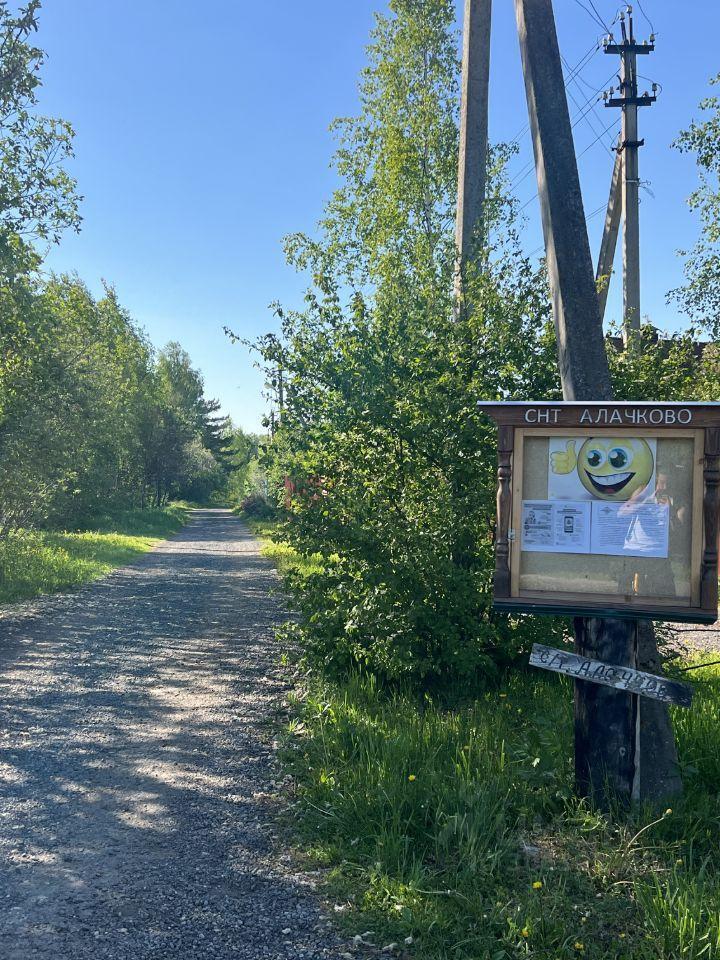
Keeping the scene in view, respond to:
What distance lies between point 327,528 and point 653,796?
10.3 ft

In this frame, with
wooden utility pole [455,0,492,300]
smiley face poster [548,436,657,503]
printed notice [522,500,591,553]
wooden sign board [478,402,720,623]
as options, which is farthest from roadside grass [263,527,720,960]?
wooden utility pole [455,0,492,300]

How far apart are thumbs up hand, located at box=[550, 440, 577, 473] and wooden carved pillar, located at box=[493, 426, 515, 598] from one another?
234 millimetres

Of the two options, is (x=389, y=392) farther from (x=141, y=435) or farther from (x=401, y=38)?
(x=141, y=435)

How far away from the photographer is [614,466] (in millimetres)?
4152

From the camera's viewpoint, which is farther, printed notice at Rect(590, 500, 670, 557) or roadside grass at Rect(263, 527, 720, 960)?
printed notice at Rect(590, 500, 670, 557)

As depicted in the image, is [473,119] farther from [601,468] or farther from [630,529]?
[630,529]

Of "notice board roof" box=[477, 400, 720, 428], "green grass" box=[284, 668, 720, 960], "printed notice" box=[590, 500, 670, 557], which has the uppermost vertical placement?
"notice board roof" box=[477, 400, 720, 428]

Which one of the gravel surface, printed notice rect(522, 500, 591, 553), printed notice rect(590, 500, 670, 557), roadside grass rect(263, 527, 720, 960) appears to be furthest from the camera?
printed notice rect(522, 500, 591, 553)

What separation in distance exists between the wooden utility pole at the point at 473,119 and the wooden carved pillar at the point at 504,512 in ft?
14.7

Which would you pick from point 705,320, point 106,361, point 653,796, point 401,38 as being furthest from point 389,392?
point 106,361

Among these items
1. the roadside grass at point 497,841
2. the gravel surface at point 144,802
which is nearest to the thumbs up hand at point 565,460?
the roadside grass at point 497,841

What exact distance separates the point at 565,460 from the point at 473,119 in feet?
18.9

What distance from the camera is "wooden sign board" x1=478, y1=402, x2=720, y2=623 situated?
4.01 metres

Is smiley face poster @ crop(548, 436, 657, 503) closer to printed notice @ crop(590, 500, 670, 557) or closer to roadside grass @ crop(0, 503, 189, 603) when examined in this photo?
printed notice @ crop(590, 500, 670, 557)
